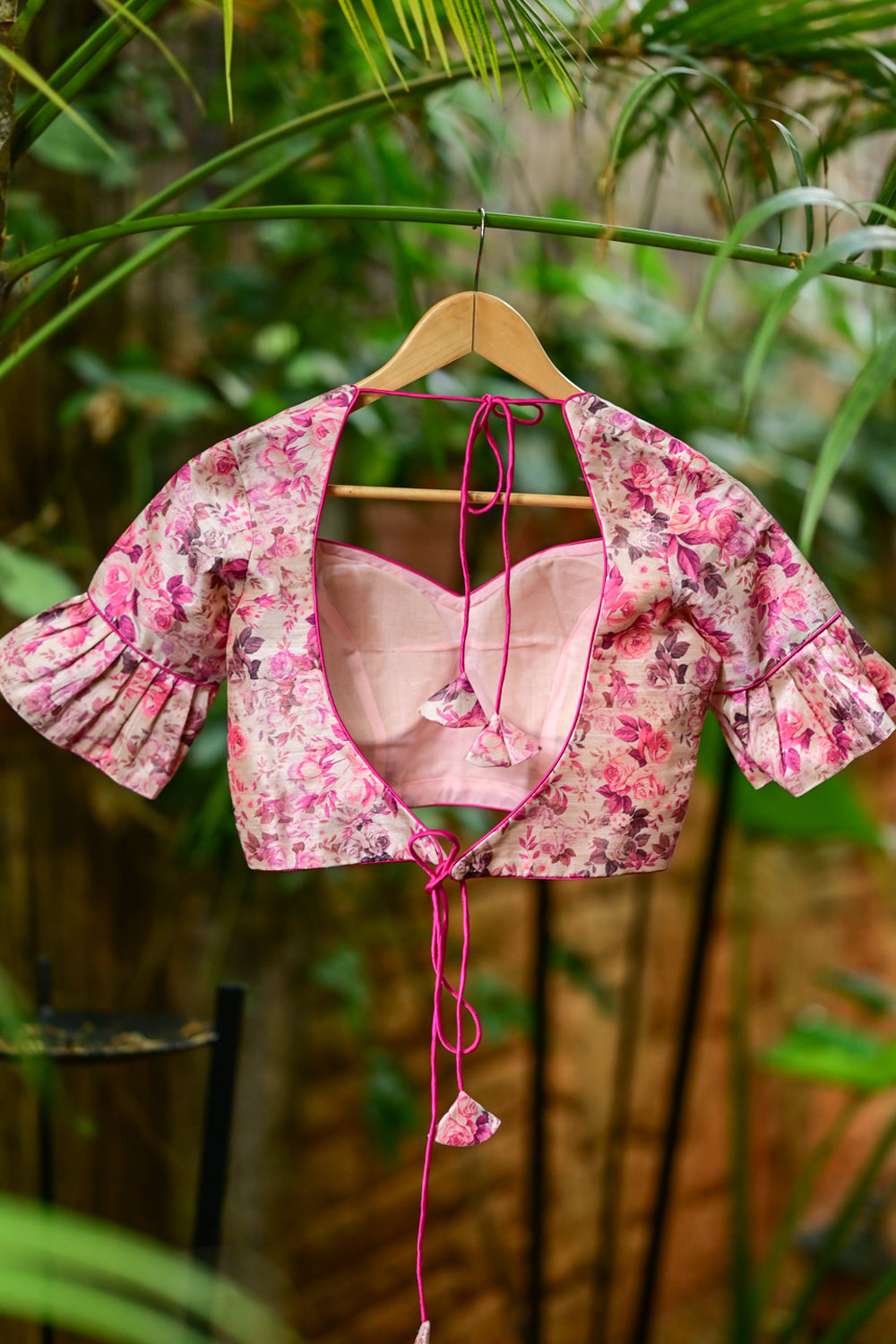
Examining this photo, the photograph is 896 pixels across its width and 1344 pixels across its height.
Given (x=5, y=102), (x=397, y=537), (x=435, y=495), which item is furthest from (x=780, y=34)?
Answer: (x=397, y=537)

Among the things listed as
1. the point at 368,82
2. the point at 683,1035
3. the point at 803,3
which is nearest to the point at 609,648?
the point at 803,3

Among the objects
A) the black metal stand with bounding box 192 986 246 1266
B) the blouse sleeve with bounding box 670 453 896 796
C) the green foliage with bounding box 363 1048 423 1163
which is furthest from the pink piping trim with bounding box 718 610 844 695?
the green foliage with bounding box 363 1048 423 1163

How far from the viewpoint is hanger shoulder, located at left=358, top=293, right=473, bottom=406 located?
2.33 feet

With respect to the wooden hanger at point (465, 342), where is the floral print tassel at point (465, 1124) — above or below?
below

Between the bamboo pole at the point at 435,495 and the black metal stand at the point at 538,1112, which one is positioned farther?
the black metal stand at the point at 538,1112

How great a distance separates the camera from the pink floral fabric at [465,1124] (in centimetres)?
68

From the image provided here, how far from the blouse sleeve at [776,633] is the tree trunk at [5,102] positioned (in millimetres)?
473

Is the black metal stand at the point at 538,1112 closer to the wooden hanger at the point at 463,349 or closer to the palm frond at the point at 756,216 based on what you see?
the wooden hanger at the point at 463,349

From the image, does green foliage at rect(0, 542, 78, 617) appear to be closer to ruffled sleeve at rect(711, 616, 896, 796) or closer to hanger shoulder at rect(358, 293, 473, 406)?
hanger shoulder at rect(358, 293, 473, 406)

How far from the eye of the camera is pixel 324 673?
2.37ft

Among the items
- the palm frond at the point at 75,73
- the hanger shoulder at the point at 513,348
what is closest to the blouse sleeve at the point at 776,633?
the hanger shoulder at the point at 513,348

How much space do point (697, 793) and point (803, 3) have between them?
5.33 ft

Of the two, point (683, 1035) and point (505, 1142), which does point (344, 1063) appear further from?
point (683, 1035)

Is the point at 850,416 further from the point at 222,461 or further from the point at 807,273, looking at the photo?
the point at 222,461
